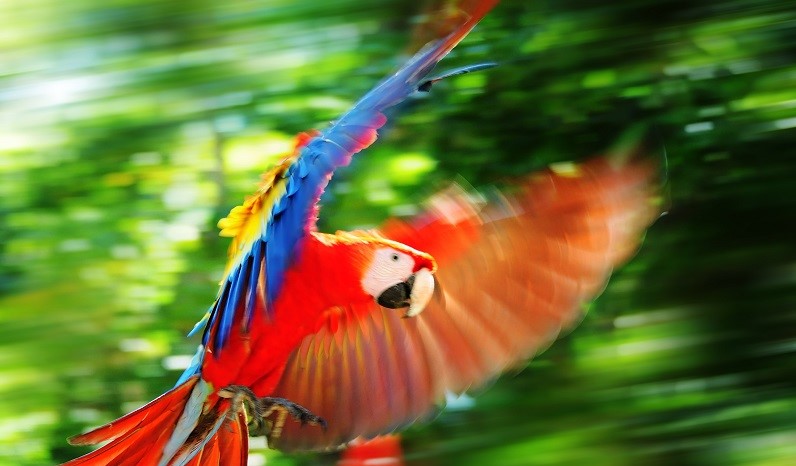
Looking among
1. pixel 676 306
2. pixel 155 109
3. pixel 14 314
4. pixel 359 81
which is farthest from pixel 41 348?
pixel 676 306

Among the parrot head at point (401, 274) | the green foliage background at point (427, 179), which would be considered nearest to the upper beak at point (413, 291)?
the parrot head at point (401, 274)

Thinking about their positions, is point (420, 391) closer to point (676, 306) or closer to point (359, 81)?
point (676, 306)

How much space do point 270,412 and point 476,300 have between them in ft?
0.37

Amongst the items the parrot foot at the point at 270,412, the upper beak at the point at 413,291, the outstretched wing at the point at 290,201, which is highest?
the outstretched wing at the point at 290,201

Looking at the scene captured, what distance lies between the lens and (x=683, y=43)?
0.50 m

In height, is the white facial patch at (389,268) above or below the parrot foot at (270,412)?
above

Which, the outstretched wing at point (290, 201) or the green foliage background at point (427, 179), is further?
the green foliage background at point (427, 179)

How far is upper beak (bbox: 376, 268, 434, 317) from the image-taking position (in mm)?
356

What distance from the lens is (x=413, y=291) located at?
0.36 meters

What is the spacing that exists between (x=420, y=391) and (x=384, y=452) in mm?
96

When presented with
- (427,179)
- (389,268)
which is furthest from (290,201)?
(427,179)

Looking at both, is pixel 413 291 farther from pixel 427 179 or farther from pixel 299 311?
pixel 427 179

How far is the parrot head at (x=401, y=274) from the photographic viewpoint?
0.35 m

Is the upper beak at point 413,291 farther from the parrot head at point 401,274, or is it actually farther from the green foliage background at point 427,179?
the green foliage background at point 427,179
